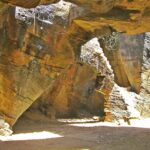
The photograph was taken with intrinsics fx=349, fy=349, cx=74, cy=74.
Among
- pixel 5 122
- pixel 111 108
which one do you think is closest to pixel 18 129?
pixel 5 122

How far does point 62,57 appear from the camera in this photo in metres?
Answer: 12.2

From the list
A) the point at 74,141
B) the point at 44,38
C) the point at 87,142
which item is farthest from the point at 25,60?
the point at 87,142

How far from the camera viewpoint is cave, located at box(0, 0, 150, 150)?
9148 millimetres

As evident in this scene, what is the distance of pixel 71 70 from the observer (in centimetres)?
1823

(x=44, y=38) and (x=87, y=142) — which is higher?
(x=44, y=38)

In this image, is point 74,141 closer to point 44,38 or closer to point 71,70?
point 44,38

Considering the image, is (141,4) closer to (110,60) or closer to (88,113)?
(110,60)

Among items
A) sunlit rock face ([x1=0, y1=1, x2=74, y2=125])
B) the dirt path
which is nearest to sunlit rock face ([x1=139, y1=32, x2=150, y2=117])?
the dirt path

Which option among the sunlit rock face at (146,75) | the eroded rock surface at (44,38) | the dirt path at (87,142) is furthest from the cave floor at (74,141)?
the sunlit rock face at (146,75)

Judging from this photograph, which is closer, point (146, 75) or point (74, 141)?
point (74, 141)

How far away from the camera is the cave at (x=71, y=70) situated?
9.15 metres

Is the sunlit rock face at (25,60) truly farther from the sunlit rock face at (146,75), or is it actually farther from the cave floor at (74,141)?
the sunlit rock face at (146,75)

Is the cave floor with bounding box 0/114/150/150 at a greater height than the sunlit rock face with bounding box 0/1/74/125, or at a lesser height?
lesser

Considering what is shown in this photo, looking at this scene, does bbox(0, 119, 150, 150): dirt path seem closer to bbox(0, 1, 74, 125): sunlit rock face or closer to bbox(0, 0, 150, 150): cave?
bbox(0, 0, 150, 150): cave
